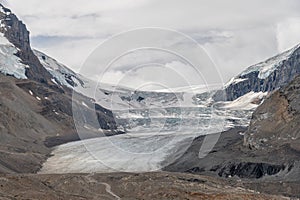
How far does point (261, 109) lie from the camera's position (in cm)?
10588

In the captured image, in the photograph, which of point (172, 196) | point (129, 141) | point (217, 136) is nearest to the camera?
point (172, 196)

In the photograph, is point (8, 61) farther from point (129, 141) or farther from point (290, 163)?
point (290, 163)

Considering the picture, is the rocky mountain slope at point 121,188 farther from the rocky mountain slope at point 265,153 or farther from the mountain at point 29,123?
the mountain at point 29,123

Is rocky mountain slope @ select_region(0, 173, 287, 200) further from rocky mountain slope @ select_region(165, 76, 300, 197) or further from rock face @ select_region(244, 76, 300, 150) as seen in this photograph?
rock face @ select_region(244, 76, 300, 150)

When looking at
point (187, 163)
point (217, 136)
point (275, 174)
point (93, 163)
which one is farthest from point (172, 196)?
point (217, 136)

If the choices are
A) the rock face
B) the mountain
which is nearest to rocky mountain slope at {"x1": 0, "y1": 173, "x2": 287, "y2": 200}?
the rock face

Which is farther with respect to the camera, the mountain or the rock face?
the mountain

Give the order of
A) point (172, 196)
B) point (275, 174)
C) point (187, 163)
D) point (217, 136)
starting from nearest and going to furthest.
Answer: point (172, 196)
point (275, 174)
point (187, 163)
point (217, 136)

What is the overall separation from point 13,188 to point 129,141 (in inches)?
3044

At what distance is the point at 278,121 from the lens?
321 feet

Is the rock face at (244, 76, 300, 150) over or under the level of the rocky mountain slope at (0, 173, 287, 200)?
over

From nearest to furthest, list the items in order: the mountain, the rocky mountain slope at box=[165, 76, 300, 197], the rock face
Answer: the rocky mountain slope at box=[165, 76, 300, 197]
the rock face
the mountain

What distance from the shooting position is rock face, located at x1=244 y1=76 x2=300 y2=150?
90500mm

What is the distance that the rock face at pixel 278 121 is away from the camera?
90.5 m
